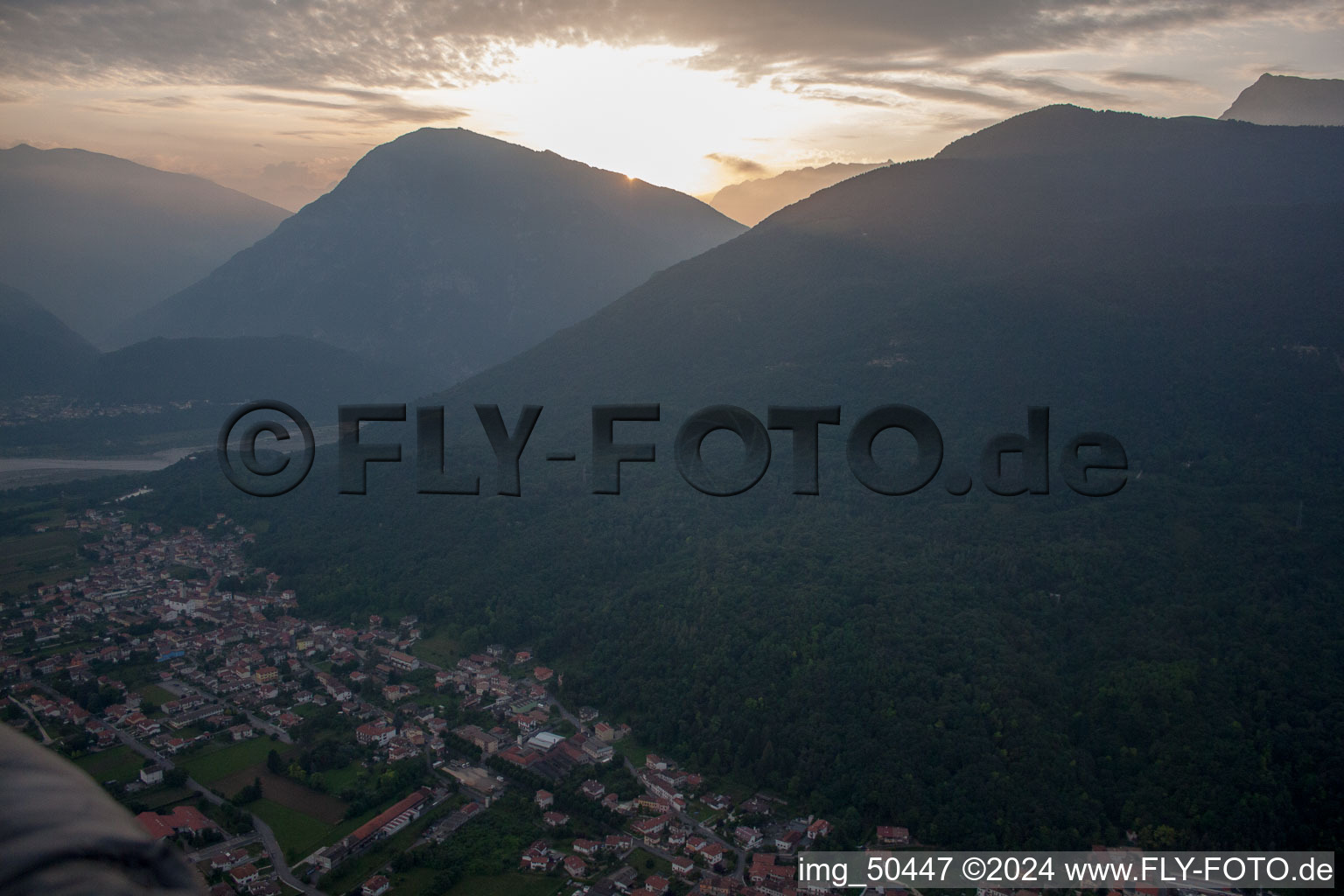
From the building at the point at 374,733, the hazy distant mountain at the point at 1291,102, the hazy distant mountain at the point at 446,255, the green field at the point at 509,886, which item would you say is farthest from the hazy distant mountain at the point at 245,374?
the hazy distant mountain at the point at 1291,102

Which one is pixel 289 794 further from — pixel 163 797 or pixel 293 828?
pixel 163 797

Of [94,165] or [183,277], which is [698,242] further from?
[94,165]

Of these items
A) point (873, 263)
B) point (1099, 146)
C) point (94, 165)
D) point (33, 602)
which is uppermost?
point (94, 165)

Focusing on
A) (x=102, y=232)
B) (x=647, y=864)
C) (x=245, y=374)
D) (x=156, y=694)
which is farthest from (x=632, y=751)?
(x=102, y=232)

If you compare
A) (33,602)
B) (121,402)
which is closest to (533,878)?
(33,602)

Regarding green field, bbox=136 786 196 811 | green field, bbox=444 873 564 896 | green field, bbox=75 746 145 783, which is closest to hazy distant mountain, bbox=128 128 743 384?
green field, bbox=75 746 145 783

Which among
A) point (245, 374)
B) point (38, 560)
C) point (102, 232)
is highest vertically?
point (102, 232)
